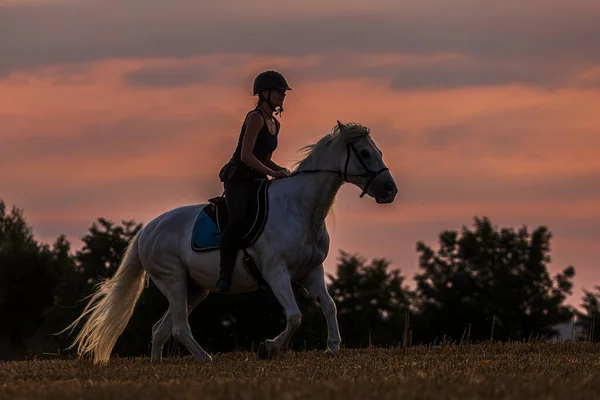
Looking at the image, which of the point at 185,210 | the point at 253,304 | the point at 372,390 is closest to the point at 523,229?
the point at 253,304

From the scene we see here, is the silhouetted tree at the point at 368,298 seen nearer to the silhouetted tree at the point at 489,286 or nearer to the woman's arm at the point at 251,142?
the silhouetted tree at the point at 489,286

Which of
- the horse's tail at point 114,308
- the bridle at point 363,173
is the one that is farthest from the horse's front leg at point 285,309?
the horse's tail at point 114,308

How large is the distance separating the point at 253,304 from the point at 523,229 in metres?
43.0

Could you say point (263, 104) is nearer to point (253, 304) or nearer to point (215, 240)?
point (215, 240)

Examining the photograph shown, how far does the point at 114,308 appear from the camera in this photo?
2022 cm

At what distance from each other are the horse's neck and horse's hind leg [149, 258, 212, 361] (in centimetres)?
198

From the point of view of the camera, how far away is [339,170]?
18.4m

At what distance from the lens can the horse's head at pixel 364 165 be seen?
59.6ft

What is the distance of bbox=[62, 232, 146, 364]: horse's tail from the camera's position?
19875 mm

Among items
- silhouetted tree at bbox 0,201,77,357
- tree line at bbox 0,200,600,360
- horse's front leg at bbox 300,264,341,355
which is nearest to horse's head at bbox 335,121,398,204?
horse's front leg at bbox 300,264,341,355

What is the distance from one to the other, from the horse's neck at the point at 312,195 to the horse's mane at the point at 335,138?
0.90 ft

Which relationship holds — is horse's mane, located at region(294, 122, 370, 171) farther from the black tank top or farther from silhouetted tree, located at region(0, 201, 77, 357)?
silhouetted tree, located at region(0, 201, 77, 357)

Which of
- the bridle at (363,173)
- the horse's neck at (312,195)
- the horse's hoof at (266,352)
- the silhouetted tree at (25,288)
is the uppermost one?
the silhouetted tree at (25,288)

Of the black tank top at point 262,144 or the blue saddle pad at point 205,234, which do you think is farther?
the blue saddle pad at point 205,234
